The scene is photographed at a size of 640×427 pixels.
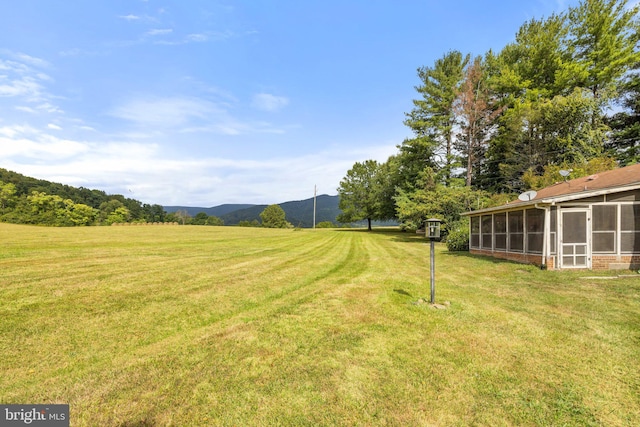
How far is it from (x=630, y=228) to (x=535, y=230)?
280 centimetres

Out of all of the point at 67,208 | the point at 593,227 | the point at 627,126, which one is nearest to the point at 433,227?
the point at 593,227

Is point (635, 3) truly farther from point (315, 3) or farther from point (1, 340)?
point (1, 340)

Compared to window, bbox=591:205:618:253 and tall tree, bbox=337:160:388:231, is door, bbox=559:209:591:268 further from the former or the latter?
tall tree, bbox=337:160:388:231

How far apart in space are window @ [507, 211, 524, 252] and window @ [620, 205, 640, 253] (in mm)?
3066

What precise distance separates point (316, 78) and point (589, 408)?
762 inches

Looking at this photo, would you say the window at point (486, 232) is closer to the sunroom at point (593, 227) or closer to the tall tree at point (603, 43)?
the sunroom at point (593, 227)

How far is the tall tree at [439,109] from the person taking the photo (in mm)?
28109

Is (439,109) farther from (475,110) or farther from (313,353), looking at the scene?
(313,353)

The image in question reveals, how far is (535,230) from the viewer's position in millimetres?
11547

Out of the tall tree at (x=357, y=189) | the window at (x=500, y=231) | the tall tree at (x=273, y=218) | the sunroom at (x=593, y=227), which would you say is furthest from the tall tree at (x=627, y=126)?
the tall tree at (x=273, y=218)

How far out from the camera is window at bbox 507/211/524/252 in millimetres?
12505

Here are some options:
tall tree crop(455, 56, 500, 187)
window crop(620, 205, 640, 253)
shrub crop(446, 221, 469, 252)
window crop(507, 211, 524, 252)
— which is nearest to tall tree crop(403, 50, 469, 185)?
tall tree crop(455, 56, 500, 187)

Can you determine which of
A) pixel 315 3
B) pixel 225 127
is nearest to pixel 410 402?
pixel 315 3

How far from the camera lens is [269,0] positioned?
35.8 feet
